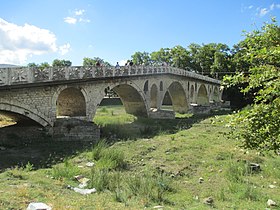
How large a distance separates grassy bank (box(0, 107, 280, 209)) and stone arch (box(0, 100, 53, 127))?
3179 mm

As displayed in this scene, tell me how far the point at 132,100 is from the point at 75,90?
12495mm

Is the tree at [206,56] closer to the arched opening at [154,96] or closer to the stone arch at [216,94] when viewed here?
the stone arch at [216,94]

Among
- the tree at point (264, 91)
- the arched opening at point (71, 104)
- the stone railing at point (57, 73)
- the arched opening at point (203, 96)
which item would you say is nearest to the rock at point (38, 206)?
the tree at point (264, 91)

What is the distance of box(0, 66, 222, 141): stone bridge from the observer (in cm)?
1407

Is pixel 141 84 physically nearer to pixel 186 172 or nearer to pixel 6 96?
pixel 6 96

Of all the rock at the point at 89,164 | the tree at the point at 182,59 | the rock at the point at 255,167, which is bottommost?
the rock at the point at 89,164

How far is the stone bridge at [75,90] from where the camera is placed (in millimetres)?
14070

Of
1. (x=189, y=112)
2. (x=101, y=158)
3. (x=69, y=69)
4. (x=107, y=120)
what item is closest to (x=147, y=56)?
(x=189, y=112)

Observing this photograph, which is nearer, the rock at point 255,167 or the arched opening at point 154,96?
the rock at point 255,167

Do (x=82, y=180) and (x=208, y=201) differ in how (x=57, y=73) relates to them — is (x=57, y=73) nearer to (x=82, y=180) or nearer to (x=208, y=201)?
(x=82, y=180)

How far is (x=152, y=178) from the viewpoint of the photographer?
913 centimetres

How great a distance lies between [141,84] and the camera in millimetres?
29453

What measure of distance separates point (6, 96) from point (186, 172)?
8633mm

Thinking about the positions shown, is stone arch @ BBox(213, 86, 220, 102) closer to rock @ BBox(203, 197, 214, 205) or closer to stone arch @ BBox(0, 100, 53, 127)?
stone arch @ BBox(0, 100, 53, 127)
